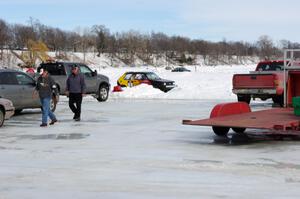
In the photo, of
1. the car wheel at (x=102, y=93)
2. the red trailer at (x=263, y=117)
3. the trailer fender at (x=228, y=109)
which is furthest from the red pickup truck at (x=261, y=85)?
the car wheel at (x=102, y=93)

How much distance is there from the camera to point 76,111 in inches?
653

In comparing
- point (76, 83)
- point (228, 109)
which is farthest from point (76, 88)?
point (228, 109)

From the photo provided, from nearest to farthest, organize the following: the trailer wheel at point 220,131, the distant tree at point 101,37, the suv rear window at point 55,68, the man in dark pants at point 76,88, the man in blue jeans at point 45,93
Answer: the trailer wheel at point 220,131 < the man in blue jeans at point 45,93 < the man in dark pants at point 76,88 < the suv rear window at point 55,68 < the distant tree at point 101,37

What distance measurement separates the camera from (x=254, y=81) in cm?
2053

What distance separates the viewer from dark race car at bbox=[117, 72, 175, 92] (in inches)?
1347

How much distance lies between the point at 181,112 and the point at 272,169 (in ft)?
35.2

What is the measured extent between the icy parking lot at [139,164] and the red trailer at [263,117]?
1.34ft

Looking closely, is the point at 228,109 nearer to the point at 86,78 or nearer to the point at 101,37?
the point at 86,78

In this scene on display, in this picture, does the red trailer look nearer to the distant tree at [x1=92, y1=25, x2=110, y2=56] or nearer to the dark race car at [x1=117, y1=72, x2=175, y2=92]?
the dark race car at [x1=117, y1=72, x2=175, y2=92]

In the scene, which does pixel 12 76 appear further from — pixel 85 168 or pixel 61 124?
pixel 85 168

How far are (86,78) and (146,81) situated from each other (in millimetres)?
9791

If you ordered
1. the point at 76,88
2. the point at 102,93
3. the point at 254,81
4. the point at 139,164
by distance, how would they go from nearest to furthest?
the point at 139,164
the point at 76,88
the point at 254,81
the point at 102,93

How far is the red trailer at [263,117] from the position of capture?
10.8 metres

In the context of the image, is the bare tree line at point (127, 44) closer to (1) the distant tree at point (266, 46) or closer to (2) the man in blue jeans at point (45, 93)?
(1) the distant tree at point (266, 46)
